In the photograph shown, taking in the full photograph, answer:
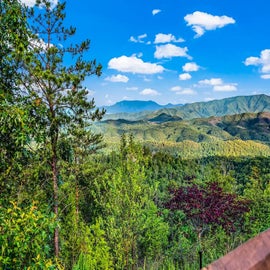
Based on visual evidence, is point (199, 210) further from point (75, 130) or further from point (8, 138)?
point (8, 138)

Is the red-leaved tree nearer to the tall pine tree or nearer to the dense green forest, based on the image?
the dense green forest

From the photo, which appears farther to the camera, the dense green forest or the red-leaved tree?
the red-leaved tree

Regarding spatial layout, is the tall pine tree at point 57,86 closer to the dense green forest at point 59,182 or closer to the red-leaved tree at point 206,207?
the dense green forest at point 59,182

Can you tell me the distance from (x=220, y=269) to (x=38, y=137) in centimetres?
A: 629

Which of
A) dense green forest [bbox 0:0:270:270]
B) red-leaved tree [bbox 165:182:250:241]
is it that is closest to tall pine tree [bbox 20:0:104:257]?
dense green forest [bbox 0:0:270:270]

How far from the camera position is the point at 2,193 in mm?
6660

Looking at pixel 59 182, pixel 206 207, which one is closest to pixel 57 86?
pixel 59 182

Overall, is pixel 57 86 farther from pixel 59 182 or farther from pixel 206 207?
pixel 206 207

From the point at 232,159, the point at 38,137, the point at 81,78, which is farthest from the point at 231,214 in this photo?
the point at 232,159

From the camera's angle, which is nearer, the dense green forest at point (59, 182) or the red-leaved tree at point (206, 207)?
the dense green forest at point (59, 182)

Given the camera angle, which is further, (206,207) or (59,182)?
(206,207)

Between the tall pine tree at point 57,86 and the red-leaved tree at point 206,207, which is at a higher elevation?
the tall pine tree at point 57,86

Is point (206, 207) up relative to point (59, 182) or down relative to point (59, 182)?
down

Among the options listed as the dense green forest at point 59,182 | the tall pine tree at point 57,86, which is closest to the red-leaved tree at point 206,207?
the dense green forest at point 59,182
